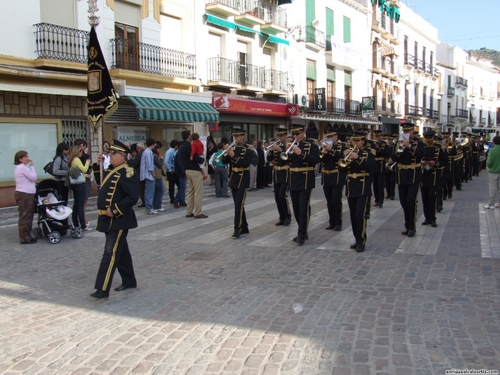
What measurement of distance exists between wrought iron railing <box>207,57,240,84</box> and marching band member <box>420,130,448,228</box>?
12.7 metres

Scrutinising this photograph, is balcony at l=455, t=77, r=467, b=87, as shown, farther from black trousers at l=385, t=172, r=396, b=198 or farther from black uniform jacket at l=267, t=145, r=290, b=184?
black uniform jacket at l=267, t=145, r=290, b=184

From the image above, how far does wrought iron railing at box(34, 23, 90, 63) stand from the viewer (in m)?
14.1

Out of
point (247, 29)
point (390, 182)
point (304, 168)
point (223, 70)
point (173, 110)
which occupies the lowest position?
point (390, 182)

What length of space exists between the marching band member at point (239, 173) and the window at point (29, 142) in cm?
772

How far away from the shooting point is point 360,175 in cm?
782

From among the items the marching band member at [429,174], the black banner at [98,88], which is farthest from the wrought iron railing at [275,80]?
the marching band member at [429,174]

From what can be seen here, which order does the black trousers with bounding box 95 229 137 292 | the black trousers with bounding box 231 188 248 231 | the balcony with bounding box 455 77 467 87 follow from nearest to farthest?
the black trousers with bounding box 95 229 137 292 < the black trousers with bounding box 231 188 248 231 < the balcony with bounding box 455 77 467 87

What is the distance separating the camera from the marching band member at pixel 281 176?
30.8 feet

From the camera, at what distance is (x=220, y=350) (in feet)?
14.0

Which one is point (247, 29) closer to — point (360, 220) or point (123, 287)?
point (360, 220)

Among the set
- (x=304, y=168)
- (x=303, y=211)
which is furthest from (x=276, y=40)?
(x=303, y=211)

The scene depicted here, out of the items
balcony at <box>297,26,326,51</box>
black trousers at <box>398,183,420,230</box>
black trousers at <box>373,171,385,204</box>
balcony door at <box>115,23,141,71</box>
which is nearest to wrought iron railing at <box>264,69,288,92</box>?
balcony at <box>297,26,326,51</box>

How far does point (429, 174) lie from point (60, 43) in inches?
432

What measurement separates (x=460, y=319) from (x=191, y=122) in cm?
1512
